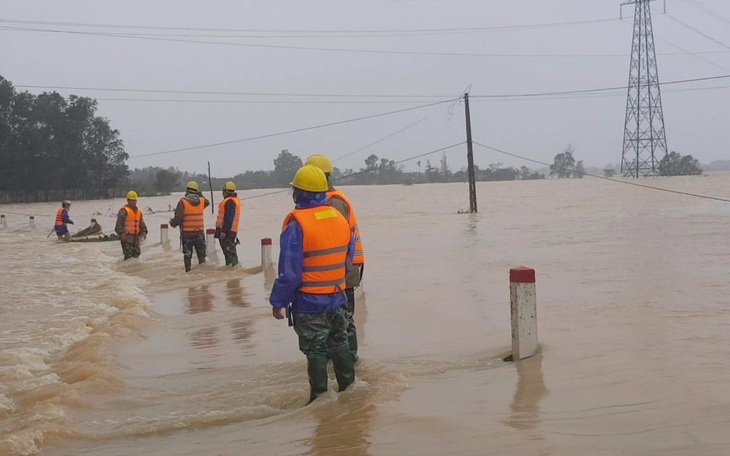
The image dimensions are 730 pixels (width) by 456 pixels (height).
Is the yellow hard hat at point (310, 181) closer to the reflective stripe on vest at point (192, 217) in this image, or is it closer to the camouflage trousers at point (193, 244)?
the reflective stripe on vest at point (192, 217)

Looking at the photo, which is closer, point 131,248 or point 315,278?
point 315,278

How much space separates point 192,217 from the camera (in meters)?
15.0

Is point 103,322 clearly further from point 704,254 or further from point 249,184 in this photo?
point 249,184

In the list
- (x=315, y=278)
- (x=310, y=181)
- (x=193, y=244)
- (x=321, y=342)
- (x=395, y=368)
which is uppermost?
(x=310, y=181)

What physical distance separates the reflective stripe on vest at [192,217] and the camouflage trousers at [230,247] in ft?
2.38

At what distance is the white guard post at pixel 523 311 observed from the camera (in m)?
6.73

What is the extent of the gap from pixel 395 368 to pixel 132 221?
12590 mm

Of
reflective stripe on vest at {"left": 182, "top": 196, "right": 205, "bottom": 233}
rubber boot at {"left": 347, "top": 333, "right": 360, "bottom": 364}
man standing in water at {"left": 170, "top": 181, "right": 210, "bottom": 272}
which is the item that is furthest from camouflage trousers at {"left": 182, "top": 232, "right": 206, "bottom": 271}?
rubber boot at {"left": 347, "top": 333, "right": 360, "bottom": 364}

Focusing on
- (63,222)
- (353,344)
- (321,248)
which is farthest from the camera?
(63,222)

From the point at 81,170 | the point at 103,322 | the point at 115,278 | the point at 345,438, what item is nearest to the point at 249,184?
the point at 81,170

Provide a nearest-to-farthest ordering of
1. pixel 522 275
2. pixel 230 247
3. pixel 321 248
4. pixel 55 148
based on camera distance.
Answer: pixel 321 248
pixel 522 275
pixel 230 247
pixel 55 148

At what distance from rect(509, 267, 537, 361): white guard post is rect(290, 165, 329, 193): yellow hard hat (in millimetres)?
1951

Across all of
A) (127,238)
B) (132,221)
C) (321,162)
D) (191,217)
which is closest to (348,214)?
(321,162)

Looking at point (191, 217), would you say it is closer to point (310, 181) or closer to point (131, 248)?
point (131, 248)
